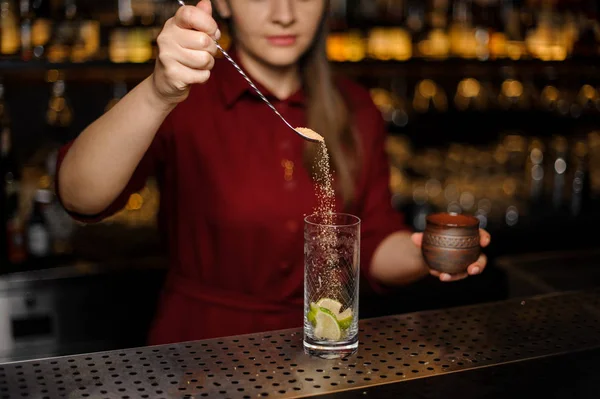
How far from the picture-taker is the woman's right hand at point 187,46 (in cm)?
140

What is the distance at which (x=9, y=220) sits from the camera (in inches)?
123

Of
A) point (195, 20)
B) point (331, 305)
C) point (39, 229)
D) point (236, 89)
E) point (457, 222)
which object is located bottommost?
point (39, 229)

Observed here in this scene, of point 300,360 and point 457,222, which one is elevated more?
point 457,222

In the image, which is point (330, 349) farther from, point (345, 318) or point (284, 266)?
point (284, 266)

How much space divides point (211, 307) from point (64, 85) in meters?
1.89

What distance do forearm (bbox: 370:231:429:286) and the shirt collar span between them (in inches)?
16.7

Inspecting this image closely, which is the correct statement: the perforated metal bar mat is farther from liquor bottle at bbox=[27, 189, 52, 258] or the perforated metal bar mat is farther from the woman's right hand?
liquor bottle at bbox=[27, 189, 52, 258]

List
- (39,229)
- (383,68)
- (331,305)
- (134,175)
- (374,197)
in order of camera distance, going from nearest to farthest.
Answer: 1. (331,305)
2. (134,175)
3. (374,197)
4. (39,229)
5. (383,68)

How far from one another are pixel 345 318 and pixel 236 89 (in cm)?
85

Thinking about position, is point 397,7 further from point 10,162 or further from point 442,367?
point 442,367

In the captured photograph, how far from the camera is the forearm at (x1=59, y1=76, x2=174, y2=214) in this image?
5.08 ft

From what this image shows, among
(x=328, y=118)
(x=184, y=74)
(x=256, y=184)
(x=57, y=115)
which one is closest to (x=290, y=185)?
(x=256, y=184)

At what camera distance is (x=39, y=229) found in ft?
10.1

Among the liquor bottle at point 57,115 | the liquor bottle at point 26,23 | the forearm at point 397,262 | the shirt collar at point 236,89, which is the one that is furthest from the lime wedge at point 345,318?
the liquor bottle at point 57,115
